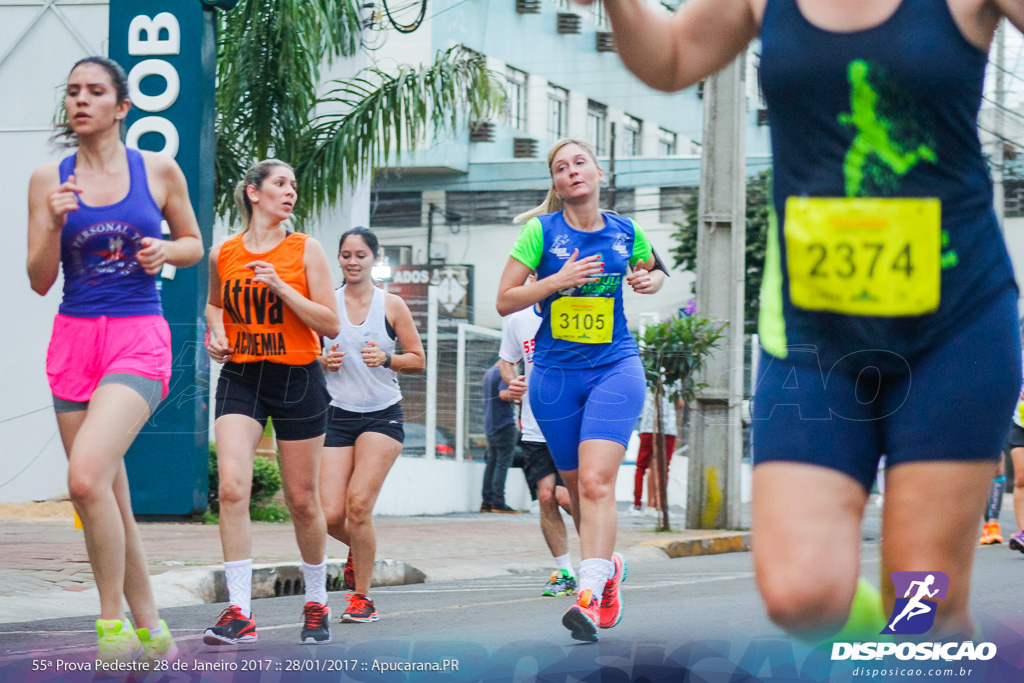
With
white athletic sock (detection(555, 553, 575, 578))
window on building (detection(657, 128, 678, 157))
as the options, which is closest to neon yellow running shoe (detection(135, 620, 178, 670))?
white athletic sock (detection(555, 553, 575, 578))

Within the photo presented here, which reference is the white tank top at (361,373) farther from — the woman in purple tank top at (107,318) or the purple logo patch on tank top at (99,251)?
the purple logo patch on tank top at (99,251)

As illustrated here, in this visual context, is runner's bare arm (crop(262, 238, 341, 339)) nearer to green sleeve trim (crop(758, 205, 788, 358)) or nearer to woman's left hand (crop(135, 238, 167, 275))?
woman's left hand (crop(135, 238, 167, 275))

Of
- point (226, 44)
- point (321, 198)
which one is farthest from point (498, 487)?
point (226, 44)

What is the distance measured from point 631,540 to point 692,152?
3573 cm

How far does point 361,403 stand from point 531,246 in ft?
4.24

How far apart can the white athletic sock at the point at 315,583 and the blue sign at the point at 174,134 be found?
15.6ft

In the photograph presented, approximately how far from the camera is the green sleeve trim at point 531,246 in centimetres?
587

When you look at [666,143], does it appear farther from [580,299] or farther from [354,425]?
[580,299]

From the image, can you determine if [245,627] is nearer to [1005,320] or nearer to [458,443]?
[1005,320]

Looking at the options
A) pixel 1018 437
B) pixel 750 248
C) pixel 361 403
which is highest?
pixel 750 248


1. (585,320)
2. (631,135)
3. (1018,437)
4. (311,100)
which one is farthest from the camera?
(631,135)

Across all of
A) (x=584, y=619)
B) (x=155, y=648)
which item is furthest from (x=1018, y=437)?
(x=155, y=648)

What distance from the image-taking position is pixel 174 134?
10.6m

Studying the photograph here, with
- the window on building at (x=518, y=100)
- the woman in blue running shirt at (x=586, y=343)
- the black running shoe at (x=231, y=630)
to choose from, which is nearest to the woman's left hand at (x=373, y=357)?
the woman in blue running shirt at (x=586, y=343)
